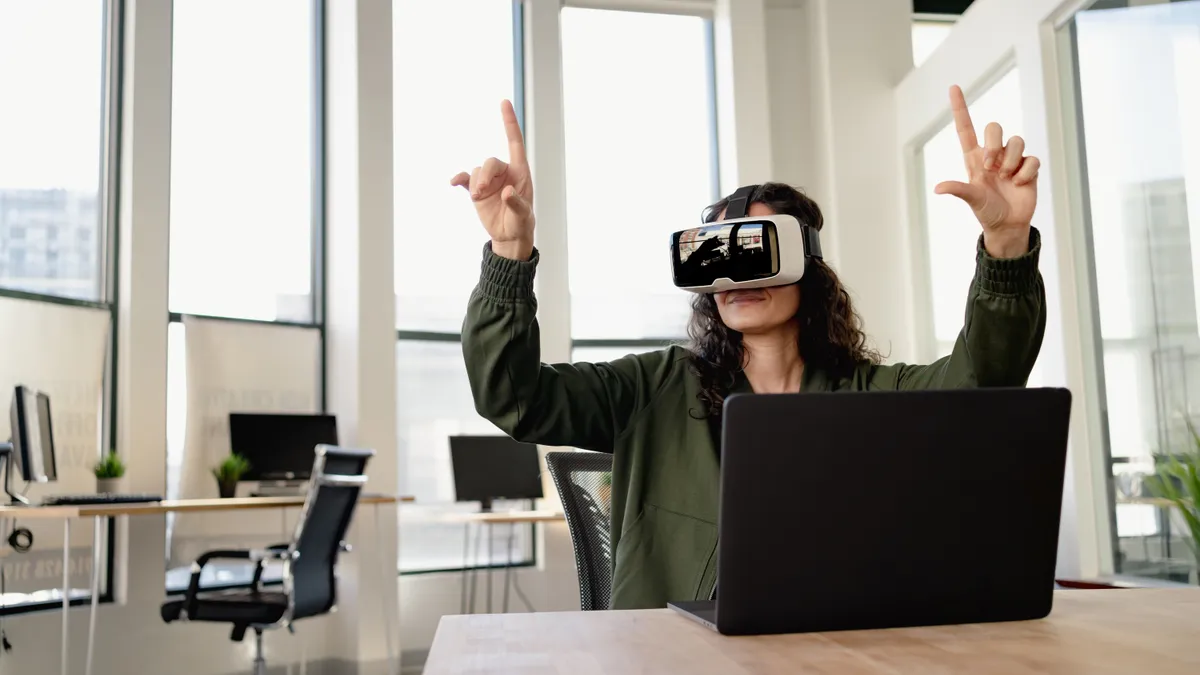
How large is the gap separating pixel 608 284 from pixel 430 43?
182 cm

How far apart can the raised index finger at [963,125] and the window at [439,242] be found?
479 centimetres

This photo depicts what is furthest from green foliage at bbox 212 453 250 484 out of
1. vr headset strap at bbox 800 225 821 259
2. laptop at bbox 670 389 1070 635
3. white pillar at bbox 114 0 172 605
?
laptop at bbox 670 389 1070 635

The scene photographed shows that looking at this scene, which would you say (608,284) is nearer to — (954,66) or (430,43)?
(430,43)

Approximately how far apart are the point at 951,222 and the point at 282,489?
3607 millimetres

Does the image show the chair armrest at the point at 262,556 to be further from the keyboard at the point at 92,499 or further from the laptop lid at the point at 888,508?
the laptop lid at the point at 888,508

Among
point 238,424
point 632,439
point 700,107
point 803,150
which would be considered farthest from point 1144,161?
point 238,424

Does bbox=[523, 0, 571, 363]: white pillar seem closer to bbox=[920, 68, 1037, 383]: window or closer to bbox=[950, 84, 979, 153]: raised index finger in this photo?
bbox=[920, 68, 1037, 383]: window

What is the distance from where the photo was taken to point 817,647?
0.78 metres

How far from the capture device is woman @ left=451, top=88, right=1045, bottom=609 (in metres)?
1.32

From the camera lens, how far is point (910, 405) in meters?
0.85

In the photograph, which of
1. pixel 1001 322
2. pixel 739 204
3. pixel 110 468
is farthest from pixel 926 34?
pixel 1001 322

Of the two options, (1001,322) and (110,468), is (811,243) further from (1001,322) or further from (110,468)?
(110,468)

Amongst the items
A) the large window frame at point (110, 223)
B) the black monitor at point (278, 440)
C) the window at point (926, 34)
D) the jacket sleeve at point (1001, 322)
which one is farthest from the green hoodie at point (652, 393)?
the window at point (926, 34)

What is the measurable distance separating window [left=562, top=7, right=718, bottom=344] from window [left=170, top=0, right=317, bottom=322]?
5.31ft
